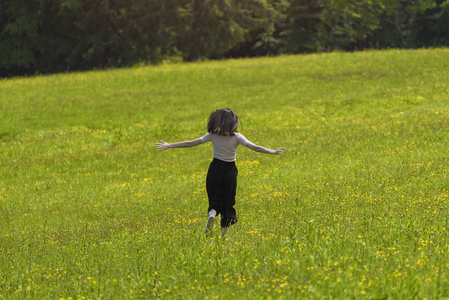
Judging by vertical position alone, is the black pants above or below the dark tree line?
above

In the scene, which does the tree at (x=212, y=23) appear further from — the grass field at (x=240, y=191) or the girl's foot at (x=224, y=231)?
the girl's foot at (x=224, y=231)

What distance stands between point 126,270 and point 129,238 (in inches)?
66.3

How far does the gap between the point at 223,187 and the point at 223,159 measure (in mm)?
427

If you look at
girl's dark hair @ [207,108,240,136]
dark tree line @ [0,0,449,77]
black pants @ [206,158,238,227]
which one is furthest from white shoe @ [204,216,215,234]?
dark tree line @ [0,0,449,77]

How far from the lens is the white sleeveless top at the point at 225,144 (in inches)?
265

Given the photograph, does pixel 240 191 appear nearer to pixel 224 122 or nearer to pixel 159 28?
pixel 224 122

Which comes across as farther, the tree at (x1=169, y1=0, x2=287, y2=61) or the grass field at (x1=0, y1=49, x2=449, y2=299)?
the tree at (x1=169, y1=0, x2=287, y2=61)

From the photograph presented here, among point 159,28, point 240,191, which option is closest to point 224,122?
point 240,191

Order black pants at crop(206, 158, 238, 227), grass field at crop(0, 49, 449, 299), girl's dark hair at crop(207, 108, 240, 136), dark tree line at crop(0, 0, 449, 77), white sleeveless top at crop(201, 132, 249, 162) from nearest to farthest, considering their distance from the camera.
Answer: grass field at crop(0, 49, 449, 299) < girl's dark hair at crop(207, 108, 240, 136) < white sleeveless top at crop(201, 132, 249, 162) < black pants at crop(206, 158, 238, 227) < dark tree line at crop(0, 0, 449, 77)

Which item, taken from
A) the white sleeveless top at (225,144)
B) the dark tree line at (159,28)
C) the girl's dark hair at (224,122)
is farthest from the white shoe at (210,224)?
the dark tree line at (159,28)

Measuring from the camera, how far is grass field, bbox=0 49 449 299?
16.1 feet

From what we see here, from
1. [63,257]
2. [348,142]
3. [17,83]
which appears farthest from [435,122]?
[17,83]

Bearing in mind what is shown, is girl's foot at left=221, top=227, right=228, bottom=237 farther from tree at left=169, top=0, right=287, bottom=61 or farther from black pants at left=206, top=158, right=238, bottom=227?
tree at left=169, top=0, right=287, bottom=61

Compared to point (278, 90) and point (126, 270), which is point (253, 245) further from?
point (278, 90)
